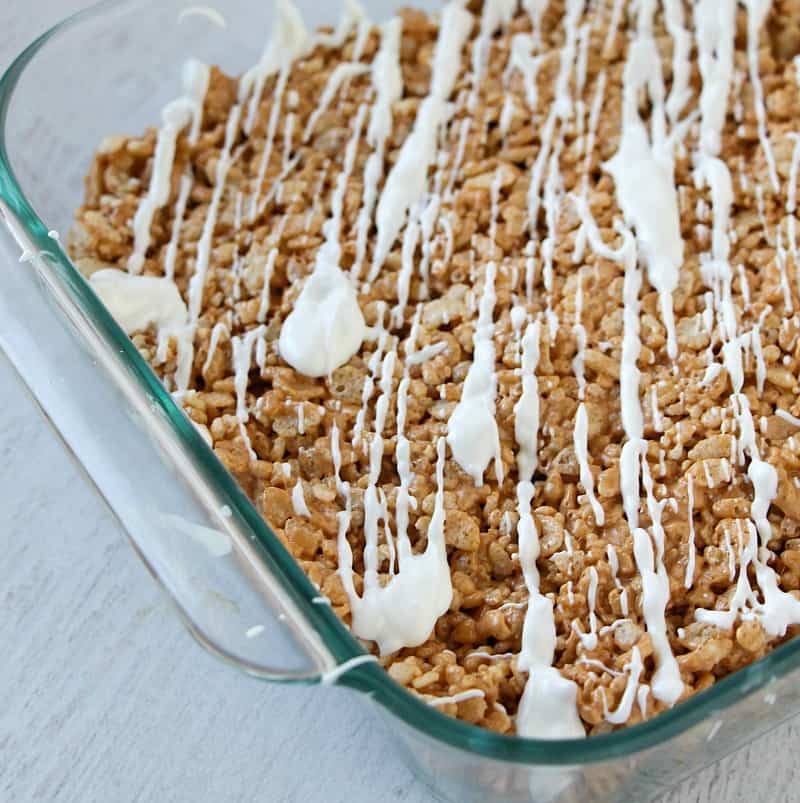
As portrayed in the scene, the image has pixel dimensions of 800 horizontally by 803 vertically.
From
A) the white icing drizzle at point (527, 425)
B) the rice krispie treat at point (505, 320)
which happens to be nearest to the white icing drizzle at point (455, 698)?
the rice krispie treat at point (505, 320)

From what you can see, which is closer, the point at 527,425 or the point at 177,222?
the point at 527,425

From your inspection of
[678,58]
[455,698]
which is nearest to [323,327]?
[455,698]

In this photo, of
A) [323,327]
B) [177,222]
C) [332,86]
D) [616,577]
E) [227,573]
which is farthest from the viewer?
[332,86]

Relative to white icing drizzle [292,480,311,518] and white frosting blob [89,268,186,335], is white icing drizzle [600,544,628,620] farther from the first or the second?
white frosting blob [89,268,186,335]

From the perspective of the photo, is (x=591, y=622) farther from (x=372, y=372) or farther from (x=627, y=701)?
(x=372, y=372)

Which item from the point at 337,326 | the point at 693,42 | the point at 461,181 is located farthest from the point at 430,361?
the point at 693,42

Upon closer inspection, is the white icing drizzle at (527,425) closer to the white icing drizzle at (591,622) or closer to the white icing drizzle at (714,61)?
the white icing drizzle at (591,622)
